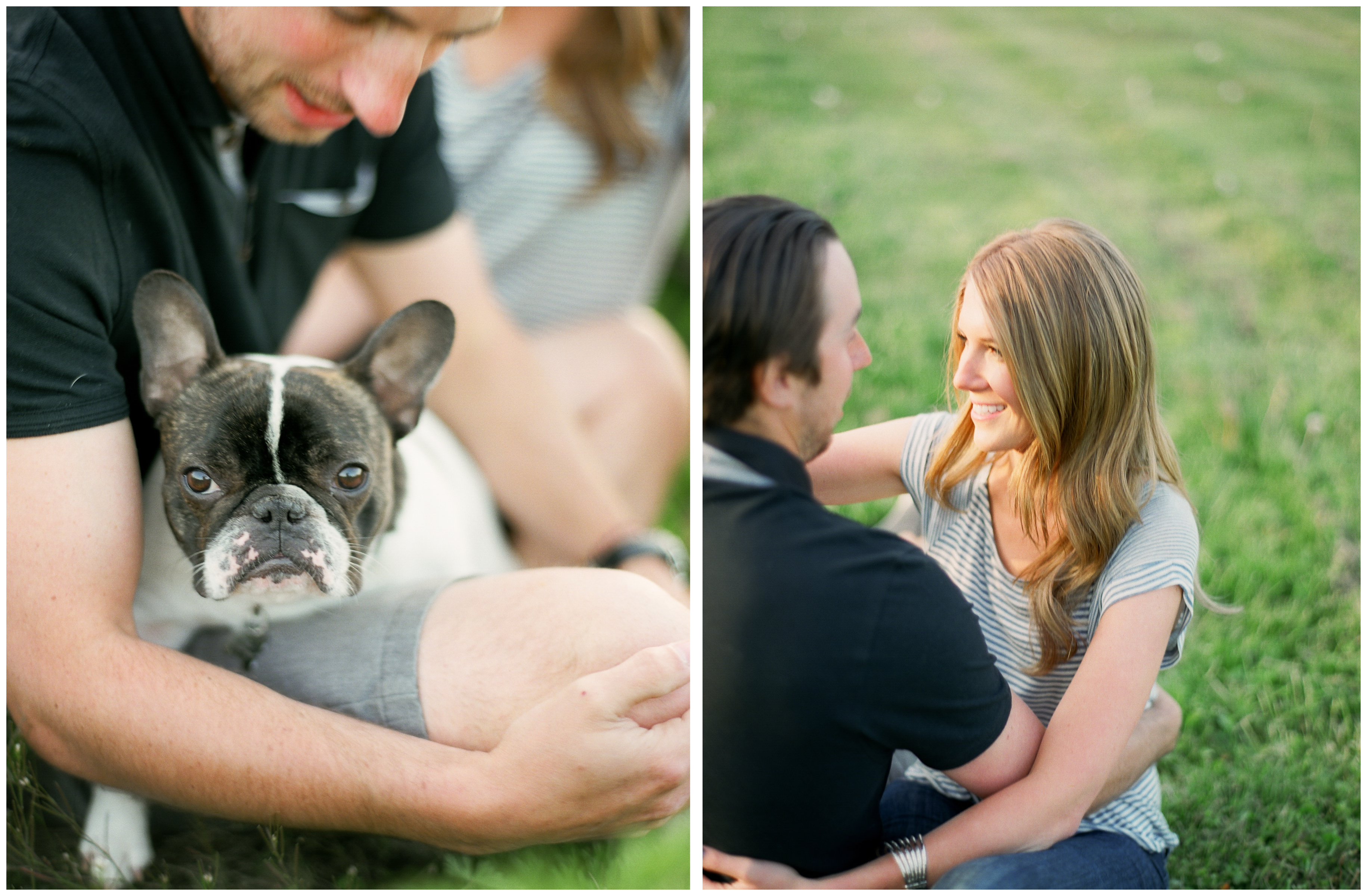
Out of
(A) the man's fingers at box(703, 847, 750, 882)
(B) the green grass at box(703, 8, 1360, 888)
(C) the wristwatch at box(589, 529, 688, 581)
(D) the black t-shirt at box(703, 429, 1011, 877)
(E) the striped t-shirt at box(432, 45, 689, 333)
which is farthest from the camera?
(E) the striped t-shirt at box(432, 45, 689, 333)

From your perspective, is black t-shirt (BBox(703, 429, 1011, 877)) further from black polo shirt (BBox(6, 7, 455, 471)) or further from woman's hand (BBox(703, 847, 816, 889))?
black polo shirt (BBox(6, 7, 455, 471))

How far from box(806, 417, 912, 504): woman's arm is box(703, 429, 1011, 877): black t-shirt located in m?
0.07

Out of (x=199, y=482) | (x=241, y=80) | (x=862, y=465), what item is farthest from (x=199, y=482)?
(x=862, y=465)

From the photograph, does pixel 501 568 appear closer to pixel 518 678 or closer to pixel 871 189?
pixel 518 678

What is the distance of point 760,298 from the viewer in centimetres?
133

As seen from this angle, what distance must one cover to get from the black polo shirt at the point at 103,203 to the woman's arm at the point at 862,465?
0.90 metres

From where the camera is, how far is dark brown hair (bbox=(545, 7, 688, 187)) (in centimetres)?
208

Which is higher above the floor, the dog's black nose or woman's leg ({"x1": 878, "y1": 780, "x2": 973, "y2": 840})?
the dog's black nose

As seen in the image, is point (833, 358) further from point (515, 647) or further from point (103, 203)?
point (103, 203)

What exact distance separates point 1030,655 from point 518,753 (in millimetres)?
734

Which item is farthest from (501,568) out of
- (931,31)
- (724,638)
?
(931,31)

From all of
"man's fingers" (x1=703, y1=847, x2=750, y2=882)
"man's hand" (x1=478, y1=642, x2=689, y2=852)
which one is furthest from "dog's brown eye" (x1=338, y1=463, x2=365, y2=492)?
"man's fingers" (x1=703, y1=847, x2=750, y2=882)

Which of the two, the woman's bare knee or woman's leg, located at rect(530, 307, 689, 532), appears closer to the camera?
the woman's bare knee

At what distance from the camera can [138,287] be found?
1.41 metres
